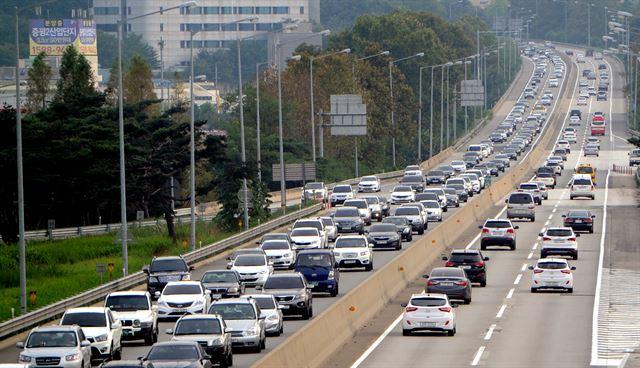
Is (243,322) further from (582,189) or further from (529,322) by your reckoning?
(582,189)

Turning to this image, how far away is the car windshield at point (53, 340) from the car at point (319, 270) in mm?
18563

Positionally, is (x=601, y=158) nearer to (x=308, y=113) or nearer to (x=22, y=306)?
(x=308, y=113)

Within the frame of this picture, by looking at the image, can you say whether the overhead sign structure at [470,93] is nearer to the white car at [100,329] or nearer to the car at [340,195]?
the car at [340,195]

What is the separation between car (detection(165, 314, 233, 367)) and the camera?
120ft

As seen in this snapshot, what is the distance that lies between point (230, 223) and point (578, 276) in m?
24.9

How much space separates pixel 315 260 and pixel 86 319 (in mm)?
16174

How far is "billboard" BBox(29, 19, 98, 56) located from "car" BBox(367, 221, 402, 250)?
120 metres

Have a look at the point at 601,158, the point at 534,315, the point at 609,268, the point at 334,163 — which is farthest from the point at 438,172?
the point at 534,315

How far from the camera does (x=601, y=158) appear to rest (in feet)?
497

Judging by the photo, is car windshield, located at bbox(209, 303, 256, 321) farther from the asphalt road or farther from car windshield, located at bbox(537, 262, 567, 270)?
car windshield, located at bbox(537, 262, 567, 270)

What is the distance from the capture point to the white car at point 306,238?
67.8 m

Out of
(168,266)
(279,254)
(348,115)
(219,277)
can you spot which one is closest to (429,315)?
(219,277)

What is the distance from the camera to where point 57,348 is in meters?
35.3

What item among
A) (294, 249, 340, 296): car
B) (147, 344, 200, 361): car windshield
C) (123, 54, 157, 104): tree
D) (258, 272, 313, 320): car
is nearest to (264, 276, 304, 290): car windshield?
(258, 272, 313, 320): car
